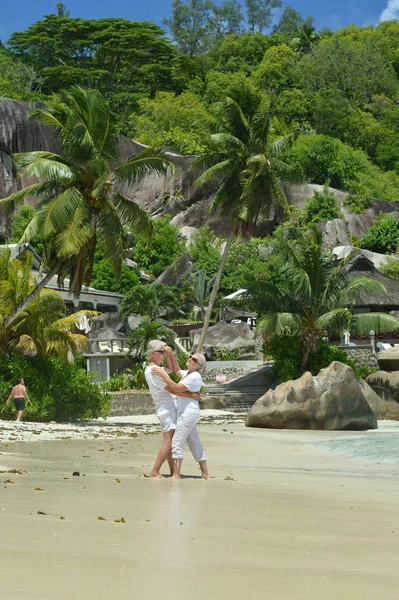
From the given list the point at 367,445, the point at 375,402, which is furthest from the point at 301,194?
the point at 367,445

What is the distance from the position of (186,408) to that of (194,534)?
402 cm

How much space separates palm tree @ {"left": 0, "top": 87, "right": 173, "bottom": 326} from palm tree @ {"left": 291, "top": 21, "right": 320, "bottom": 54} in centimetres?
5972

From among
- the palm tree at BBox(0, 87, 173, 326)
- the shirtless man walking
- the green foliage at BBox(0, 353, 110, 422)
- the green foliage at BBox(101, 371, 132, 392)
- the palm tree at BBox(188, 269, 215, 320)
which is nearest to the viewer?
the shirtless man walking

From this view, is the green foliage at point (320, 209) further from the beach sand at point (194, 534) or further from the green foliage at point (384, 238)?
the beach sand at point (194, 534)

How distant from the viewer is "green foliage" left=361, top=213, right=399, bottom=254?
51531 millimetres

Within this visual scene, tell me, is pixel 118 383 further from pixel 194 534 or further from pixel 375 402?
pixel 194 534

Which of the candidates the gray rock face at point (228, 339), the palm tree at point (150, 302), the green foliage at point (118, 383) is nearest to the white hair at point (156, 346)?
the green foliage at point (118, 383)

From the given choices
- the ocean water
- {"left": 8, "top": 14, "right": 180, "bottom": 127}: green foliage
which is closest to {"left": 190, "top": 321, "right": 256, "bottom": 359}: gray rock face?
the ocean water

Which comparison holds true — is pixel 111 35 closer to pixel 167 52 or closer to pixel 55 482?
pixel 167 52

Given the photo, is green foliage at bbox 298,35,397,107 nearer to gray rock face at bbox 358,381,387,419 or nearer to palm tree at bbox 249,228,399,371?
palm tree at bbox 249,228,399,371

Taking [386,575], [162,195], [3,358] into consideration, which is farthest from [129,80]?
[386,575]

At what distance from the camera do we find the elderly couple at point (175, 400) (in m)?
9.83

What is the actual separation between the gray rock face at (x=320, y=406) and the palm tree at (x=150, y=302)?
1675 cm

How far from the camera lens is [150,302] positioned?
1610 inches
